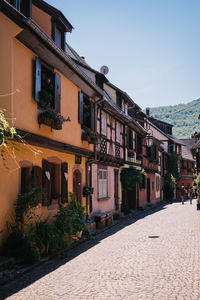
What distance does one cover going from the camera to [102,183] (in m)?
16.5

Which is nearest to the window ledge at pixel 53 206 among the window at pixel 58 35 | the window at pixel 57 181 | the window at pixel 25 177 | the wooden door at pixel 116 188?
the window at pixel 57 181

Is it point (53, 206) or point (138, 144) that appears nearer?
point (53, 206)

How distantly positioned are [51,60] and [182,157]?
40.0 metres

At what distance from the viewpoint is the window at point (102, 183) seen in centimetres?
1612

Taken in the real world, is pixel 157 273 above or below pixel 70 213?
below

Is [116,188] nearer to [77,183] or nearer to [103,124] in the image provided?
[103,124]

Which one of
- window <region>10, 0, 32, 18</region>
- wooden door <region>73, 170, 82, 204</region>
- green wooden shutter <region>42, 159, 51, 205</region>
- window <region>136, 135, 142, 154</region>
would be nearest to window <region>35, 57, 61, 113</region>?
window <region>10, 0, 32, 18</region>

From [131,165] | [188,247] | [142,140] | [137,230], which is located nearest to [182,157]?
[142,140]

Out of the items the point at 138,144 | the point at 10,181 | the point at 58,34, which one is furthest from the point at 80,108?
the point at 138,144

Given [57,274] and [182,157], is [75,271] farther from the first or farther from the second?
[182,157]

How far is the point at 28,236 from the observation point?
8.04m

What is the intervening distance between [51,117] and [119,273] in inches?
191

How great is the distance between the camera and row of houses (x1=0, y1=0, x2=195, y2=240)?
8234mm

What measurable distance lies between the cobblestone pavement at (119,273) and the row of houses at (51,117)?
1842 millimetres
